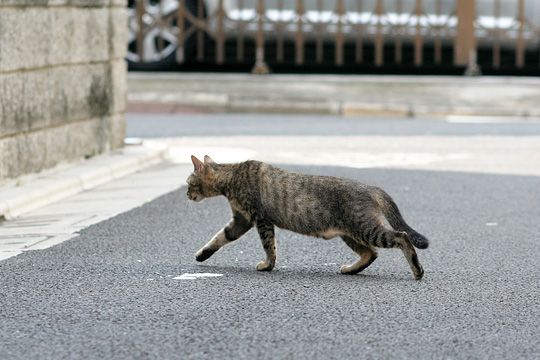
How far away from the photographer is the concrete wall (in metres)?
12.8

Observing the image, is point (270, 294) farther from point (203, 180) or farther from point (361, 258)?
point (203, 180)

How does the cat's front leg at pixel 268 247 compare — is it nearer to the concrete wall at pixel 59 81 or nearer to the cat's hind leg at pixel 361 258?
the cat's hind leg at pixel 361 258

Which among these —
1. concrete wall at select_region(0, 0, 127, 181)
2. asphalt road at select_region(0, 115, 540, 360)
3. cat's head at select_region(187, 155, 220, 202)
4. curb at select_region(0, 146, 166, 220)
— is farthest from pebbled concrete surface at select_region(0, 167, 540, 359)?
concrete wall at select_region(0, 0, 127, 181)

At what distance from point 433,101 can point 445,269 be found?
12889 mm

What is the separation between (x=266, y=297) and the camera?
8547 mm

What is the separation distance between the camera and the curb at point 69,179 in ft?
39.3

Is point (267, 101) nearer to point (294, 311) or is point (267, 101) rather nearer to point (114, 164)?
point (114, 164)

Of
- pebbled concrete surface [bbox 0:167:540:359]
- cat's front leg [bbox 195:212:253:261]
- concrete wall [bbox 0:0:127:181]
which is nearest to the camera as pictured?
pebbled concrete surface [bbox 0:167:540:359]

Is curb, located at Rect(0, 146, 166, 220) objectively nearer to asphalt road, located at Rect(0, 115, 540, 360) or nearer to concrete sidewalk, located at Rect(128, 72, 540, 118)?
asphalt road, located at Rect(0, 115, 540, 360)

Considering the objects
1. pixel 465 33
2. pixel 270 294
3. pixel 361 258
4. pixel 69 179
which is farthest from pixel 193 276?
pixel 465 33

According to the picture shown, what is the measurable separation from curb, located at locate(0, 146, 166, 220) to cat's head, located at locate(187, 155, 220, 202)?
2.19 metres

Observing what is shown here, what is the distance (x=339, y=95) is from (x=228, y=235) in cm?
1297

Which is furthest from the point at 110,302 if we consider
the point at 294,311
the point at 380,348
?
the point at 380,348

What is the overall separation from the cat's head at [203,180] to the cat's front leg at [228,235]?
25 cm
